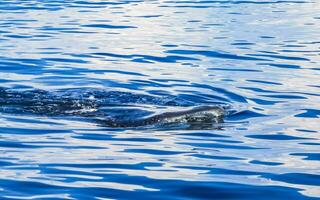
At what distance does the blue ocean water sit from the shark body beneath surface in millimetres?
58

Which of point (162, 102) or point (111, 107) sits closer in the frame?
point (111, 107)

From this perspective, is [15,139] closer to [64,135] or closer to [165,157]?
[64,135]

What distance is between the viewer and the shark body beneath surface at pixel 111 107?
12.8 m

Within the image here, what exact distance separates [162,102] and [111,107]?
1.11 metres

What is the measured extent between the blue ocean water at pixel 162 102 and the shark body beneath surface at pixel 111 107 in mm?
58

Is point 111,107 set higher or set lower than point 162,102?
lower

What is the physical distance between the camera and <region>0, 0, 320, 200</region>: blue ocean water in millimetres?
9320

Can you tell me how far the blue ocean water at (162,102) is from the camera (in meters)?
9.32

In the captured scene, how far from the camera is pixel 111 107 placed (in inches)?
548

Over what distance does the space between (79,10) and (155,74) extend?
53.7 ft

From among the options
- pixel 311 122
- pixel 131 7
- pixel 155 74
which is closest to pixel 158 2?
pixel 131 7

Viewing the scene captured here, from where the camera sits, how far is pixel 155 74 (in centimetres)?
1842

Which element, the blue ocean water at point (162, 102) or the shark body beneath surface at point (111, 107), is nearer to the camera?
the blue ocean water at point (162, 102)

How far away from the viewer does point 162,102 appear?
48.2ft
